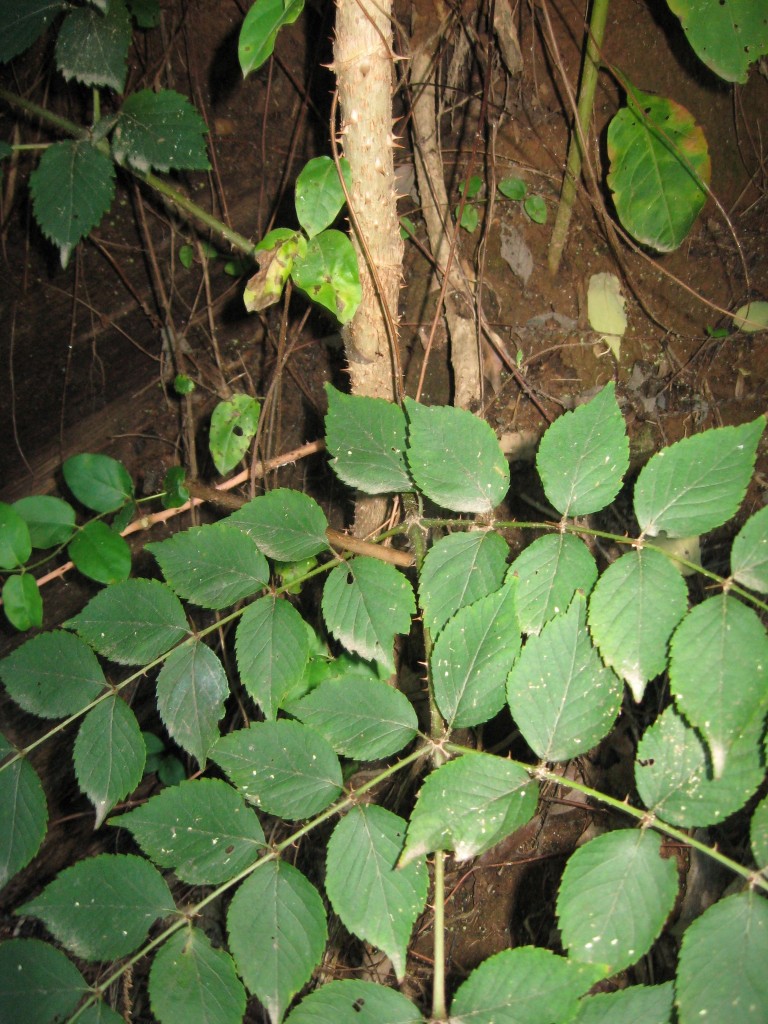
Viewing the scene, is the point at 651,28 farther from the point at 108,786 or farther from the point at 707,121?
the point at 108,786

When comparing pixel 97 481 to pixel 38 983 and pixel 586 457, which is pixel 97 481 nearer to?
pixel 38 983

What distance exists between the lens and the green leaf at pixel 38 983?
955 millimetres

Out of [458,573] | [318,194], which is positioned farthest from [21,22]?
[458,573]

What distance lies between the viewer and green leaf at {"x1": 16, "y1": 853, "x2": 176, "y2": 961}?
96cm

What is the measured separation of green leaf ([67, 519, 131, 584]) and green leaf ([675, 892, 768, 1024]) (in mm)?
1234

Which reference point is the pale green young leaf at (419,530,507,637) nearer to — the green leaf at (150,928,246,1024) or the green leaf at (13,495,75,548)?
the green leaf at (150,928,246,1024)

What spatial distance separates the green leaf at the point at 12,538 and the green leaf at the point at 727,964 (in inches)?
57.2

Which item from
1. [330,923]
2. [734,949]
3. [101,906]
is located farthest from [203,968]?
[330,923]

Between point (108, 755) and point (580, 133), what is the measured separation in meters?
2.15

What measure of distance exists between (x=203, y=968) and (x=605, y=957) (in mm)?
559

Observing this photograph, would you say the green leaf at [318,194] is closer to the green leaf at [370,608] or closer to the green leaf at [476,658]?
the green leaf at [370,608]

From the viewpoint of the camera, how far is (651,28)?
2.12 metres

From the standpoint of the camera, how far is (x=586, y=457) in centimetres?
97

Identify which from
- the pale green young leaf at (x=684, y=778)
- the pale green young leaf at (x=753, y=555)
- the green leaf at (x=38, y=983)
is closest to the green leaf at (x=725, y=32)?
the pale green young leaf at (x=753, y=555)
